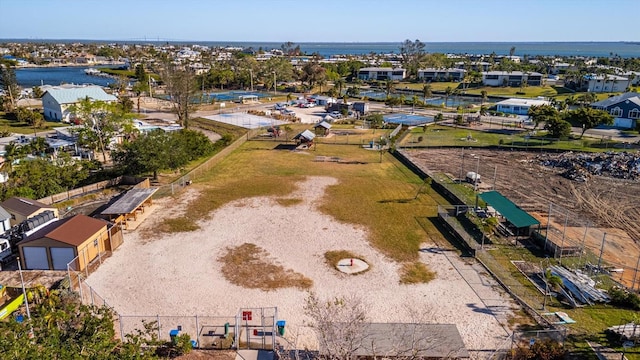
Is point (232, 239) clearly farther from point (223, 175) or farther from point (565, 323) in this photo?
point (565, 323)

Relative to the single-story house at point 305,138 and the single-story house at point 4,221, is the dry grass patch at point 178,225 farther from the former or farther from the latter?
the single-story house at point 305,138

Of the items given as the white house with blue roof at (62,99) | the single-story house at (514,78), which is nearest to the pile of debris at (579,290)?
the white house with blue roof at (62,99)

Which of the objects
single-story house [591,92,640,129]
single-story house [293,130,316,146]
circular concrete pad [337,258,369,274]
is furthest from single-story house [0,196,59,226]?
single-story house [591,92,640,129]

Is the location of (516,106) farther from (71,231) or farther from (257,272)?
(71,231)

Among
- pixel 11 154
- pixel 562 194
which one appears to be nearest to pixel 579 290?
pixel 562 194

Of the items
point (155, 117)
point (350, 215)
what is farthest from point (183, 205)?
point (155, 117)

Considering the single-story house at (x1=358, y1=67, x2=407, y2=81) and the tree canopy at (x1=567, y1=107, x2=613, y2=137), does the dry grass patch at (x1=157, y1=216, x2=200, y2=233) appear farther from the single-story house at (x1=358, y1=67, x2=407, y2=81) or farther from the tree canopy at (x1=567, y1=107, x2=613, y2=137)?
the single-story house at (x1=358, y1=67, x2=407, y2=81)
